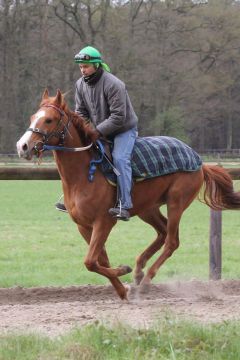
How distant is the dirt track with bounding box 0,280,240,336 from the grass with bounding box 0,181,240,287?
90 centimetres

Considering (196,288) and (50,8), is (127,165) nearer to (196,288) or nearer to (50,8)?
(196,288)

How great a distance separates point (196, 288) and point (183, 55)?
44.6 meters

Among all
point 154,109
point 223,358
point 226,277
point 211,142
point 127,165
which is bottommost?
point 211,142

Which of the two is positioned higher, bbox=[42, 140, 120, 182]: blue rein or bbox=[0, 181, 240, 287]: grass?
bbox=[42, 140, 120, 182]: blue rein

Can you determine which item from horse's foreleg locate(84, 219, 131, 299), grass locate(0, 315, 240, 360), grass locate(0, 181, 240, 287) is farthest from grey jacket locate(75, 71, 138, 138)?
grass locate(0, 315, 240, 360)

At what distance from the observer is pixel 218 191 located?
8477 millimetres

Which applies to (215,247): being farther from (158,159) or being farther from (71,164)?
(71,164)

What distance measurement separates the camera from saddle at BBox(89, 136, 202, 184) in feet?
23.5

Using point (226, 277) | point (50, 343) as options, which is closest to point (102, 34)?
point (226, 277)

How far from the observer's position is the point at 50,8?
152 feet

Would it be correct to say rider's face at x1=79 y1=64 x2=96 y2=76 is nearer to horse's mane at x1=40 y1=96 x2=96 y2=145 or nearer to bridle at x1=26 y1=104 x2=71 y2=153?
horse's mane at x1=40 y1=96 x2=96 y2=145

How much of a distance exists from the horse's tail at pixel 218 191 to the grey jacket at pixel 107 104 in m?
1.46

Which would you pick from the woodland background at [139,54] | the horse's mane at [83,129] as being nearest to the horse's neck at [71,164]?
the horse's mane at [83,129]

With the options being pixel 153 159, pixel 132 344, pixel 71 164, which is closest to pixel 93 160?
pixel 71 164
